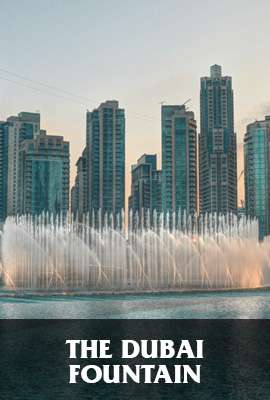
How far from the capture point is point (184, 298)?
5238 centimetres

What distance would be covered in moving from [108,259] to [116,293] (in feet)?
49.0

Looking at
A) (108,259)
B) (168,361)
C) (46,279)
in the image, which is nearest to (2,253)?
(46,279)

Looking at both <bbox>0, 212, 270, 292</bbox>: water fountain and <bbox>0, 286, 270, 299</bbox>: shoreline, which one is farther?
<bbox>0, 212, 270, 292</bbox>: water fountain

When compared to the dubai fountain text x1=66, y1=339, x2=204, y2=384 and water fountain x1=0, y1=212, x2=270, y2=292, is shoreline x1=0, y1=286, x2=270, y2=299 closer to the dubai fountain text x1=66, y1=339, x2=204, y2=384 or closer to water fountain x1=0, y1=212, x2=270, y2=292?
water fountain x1=0, y1=212, x2=270, y2=292

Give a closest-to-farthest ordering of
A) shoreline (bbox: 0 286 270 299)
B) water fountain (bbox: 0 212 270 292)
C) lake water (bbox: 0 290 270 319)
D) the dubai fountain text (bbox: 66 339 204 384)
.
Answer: the dubai fountain text (bbox: 66 339 204 384), lake water (bbox: 0 290 270 319), shoreline (bbox: 0 286 270 299), water fountain (bbox: 0 212 270 292)

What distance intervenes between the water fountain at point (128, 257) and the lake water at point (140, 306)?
400 inches

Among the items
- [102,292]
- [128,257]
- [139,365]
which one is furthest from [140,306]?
[128,257]

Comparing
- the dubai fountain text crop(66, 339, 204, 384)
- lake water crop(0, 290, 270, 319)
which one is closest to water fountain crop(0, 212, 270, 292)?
lake water crop(0, 290, 270, 319)

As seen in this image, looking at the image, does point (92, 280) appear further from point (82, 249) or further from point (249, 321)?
point (249, 321)

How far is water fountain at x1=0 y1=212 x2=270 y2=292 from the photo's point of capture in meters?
65.6

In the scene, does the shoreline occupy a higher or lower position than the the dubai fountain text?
lower

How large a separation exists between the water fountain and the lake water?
33.4 ft

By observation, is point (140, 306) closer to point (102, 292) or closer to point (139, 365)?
point (102, 292)

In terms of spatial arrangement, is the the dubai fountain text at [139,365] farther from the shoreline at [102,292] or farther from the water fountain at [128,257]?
the water fountain at [128,257]
